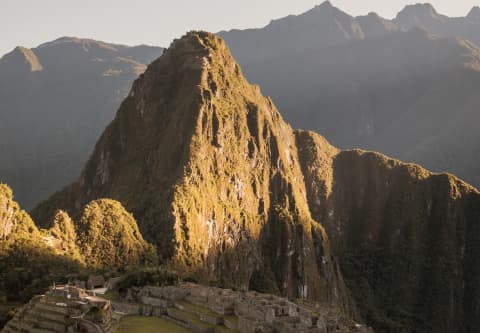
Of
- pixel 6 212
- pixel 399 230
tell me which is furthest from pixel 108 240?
pixel 399 230

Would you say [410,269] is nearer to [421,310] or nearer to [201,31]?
[421,310]

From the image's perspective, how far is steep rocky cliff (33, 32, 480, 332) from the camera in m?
106

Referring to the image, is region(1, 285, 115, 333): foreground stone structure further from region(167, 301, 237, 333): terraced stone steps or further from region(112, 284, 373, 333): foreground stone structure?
region(112, 284, 373, 333): foreground stone structure

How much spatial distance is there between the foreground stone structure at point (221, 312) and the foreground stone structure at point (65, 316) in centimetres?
808

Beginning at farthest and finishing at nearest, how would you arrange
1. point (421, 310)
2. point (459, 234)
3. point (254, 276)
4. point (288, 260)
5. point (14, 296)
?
point (459, 234)
point (421, 310)
point (288, 260)
point (254, 276)
point (14, 296)

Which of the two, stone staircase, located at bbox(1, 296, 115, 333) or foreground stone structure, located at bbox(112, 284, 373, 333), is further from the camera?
foreground stone structure, located at bbox(112, 284, 373, 333)

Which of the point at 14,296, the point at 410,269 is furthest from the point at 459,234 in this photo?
the point at 14,296

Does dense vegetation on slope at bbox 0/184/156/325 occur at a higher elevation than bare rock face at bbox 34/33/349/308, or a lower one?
lower

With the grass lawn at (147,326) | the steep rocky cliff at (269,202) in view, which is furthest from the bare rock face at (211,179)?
the grass lawn at (147,326)

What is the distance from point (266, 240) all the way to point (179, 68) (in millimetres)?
37230

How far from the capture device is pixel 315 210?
160 metres

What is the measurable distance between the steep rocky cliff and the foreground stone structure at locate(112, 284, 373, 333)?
118 ft

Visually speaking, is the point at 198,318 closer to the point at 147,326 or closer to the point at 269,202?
the point at 147,326

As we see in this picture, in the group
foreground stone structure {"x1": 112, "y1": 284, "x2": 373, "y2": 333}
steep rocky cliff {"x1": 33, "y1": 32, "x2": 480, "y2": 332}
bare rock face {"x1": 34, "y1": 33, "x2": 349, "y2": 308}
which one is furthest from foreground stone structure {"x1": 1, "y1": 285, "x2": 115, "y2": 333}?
bare rock face {"x1": 34, "y1": 33, "x2": 349, "y2": 308}
